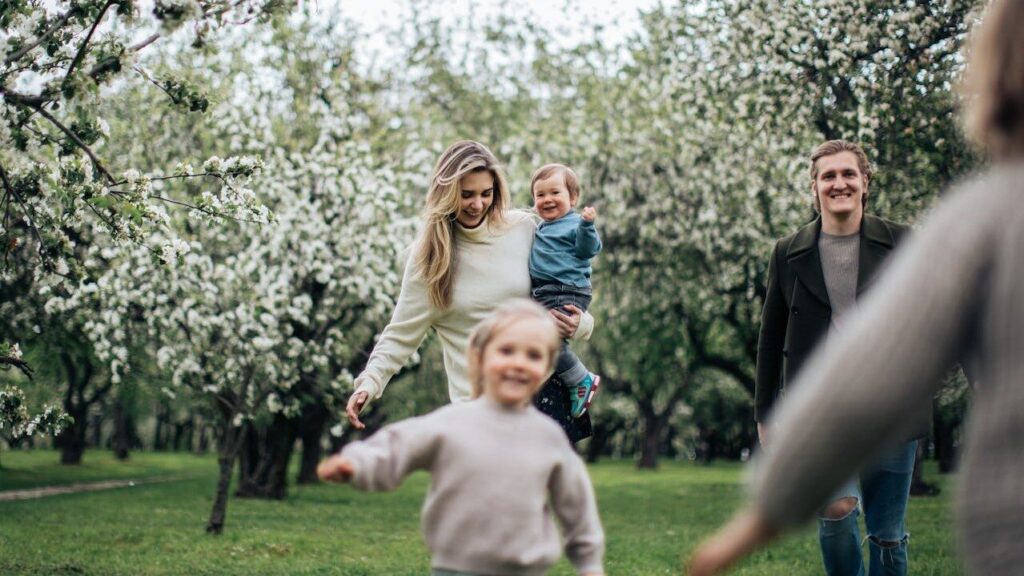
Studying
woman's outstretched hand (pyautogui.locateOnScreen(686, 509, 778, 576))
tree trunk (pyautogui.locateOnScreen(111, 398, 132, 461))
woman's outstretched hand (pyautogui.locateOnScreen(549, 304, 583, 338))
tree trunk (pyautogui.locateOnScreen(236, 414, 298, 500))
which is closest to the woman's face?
woman's outstretched hand (pyautogui.locateOnScreen(549, 304, 583, 338))

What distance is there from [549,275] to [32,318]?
17846 millimetres

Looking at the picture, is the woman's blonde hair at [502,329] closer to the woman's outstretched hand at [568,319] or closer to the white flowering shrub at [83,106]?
the woman's outstretched hand at [568,319]

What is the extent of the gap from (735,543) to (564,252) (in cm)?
298

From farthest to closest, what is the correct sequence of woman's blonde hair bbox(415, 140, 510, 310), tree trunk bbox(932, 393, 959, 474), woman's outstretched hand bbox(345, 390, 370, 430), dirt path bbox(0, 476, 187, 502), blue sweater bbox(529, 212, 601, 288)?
dirt path bbox(0, 476, 187, 502) → tree trunk bbox(932, 393, 959, 474) → blue sweater bbox(529, 212, 601, 288) → woman's blonde hair bbox(415, 140, 510, 310) → woman's outstretched hand bbox(345, 390, 370, 430)

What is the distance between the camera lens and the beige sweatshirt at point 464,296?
5.07 metres

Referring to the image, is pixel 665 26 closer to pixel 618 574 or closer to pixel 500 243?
pixel 618 574

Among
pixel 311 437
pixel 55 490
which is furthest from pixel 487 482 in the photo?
pixel 55 490

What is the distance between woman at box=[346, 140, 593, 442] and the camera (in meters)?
5.04

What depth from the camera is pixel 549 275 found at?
5133 millimetres

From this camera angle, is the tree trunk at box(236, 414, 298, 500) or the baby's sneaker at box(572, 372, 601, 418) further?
the tree trunk at box(236, 414, 298, 500)

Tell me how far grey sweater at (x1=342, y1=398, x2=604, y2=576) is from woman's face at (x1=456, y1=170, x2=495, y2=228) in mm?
1726

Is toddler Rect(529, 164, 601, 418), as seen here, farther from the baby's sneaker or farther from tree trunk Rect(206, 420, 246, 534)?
tree trunk Rect(206, 420, 246, 534)

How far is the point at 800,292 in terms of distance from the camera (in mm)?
5555

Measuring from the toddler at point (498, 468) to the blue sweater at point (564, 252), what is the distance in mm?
1572
